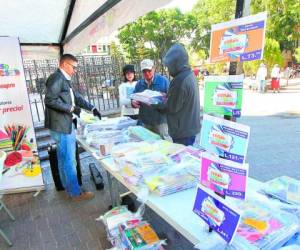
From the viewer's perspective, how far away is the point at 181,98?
89.4 inches

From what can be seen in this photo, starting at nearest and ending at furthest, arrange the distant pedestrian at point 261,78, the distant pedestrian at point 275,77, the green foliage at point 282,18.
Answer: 1. the distant pedestrian at point 261,78
2. the distant pedestrian at point 275,77
3. the green foliage at point 282,18

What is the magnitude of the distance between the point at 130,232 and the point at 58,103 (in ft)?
5.11

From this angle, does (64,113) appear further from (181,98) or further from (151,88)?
(181,98)

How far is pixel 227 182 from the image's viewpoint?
0.95 meters

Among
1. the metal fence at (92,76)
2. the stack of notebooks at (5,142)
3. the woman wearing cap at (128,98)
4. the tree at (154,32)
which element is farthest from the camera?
the tree at (154,32)

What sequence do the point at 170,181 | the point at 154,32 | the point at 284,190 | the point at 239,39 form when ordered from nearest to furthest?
the point at 239,39 → the point at 284,190 → the point at 170,181 → the point at 154,32

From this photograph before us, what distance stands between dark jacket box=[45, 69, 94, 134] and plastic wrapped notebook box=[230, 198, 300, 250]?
2.08 metres

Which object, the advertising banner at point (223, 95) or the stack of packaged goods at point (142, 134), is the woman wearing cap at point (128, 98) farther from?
the advertising banner at point (223, 95)

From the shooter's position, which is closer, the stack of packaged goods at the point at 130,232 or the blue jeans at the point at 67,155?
the stack of packaged goods at the point at 130,232

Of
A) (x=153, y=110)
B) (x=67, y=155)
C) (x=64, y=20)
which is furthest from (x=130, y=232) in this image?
(x=64, y=20)

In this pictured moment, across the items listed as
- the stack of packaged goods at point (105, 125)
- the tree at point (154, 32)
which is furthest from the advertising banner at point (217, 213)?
the tree at point (154, 32)

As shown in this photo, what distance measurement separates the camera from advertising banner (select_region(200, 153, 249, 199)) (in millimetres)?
909

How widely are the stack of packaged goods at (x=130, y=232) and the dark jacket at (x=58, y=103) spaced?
1.21 meters

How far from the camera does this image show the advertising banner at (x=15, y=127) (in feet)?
10.2
